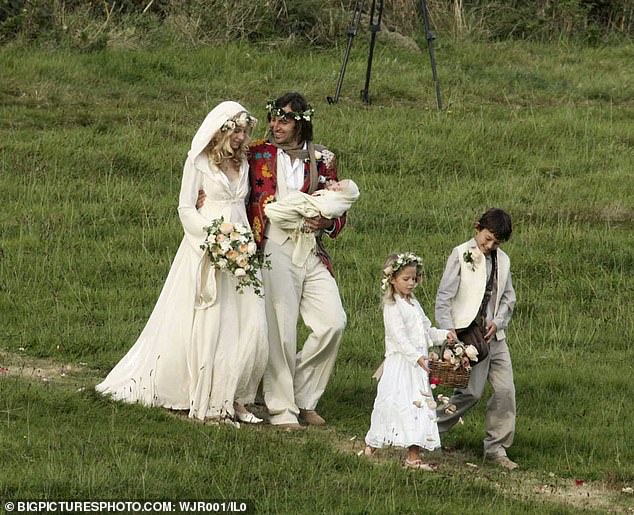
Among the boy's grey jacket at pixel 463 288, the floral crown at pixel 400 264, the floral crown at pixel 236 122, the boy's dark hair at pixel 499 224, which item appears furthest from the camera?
the floral crown at pixel 236 122

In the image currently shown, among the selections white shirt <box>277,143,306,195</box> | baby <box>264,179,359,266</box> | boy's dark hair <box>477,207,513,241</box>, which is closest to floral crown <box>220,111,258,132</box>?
white shirt <box>277,143,306,195</box>

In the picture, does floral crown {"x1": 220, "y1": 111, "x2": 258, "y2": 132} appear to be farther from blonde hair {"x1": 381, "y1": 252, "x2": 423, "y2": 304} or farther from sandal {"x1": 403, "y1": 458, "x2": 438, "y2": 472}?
sandal {"x1": 403, "y1": 458, "x2": 438, "y2": 472}

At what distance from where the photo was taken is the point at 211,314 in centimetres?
1017

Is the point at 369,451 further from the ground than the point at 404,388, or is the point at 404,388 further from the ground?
the point at 404,388

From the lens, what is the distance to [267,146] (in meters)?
10.4

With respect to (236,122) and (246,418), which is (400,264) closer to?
(236,122)

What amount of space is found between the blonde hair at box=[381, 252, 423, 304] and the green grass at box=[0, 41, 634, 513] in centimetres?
99

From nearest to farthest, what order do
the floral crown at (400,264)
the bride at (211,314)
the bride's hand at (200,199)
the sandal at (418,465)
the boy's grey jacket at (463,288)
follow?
the sandal at (418,465) → the floral crown at (400,264) → the boy's grey jacket at (463,288) → the bride at (211,314) → the bride's hand at (200,199)

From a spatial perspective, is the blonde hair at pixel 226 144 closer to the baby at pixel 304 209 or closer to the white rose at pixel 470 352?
the baby at pixel 304 209

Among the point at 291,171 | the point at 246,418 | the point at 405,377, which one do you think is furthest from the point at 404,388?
the point at 291,171

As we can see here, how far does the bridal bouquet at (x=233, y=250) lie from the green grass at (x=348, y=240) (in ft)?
3.21

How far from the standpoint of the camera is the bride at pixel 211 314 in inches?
399

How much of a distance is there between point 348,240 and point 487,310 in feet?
17.3

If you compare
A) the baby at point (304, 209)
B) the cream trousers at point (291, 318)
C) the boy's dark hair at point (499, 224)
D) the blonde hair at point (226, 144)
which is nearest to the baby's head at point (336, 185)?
the baby at point (304, 209)
